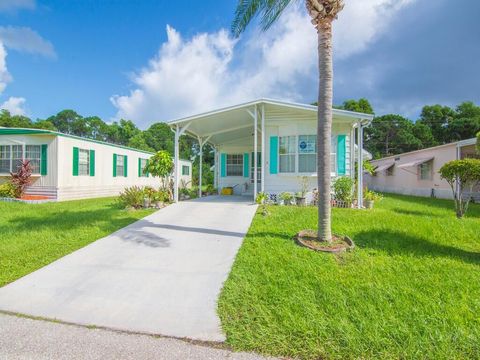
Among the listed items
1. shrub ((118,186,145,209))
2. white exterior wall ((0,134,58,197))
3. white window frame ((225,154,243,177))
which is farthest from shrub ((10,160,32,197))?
white window frame ((225,154,243,177))

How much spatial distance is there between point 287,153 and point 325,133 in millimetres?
5290

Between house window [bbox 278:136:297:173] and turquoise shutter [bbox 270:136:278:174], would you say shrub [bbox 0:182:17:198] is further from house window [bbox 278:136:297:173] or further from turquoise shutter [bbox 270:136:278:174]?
house window [bbox 278:136:297:173]

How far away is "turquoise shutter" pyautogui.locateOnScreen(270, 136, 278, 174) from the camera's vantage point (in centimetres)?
1069

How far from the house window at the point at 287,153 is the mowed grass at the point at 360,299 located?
5113 mm

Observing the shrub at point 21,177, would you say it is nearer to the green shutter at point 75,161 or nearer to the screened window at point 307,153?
the green shutter at point 75,161

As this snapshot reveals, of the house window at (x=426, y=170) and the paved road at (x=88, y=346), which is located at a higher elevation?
the house window at (x=426, y=170)

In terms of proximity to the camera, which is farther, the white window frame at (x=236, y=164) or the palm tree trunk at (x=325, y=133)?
the white window frame at (x=236, y=164)

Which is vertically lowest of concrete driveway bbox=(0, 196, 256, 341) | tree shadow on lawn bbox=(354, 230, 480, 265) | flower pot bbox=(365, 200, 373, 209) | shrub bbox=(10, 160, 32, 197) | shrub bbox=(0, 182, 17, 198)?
concrete driveway bbox=(0, 196, 256, 341)

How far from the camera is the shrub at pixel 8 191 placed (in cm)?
1218

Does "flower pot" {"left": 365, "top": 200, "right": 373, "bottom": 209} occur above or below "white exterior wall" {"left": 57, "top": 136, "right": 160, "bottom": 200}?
below

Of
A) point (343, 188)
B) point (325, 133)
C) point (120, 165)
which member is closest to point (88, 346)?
point (325, 133)

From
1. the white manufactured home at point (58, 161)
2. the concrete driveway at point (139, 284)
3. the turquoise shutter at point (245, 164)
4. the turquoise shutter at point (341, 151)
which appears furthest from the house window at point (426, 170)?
the white manufactured home at point (58, 161)

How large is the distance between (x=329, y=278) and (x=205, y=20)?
→ 9436 mm

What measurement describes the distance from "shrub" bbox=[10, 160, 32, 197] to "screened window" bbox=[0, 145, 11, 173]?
1208 mm
